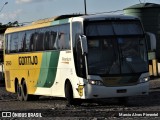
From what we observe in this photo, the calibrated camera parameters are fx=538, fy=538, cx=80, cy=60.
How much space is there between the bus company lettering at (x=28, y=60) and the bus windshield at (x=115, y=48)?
508cm

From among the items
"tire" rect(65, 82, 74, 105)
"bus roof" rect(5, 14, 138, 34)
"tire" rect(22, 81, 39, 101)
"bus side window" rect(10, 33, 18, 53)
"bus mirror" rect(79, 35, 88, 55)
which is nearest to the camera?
"bus mirror" rect(79, 35, 88, 55)

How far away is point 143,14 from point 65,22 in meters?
21.7

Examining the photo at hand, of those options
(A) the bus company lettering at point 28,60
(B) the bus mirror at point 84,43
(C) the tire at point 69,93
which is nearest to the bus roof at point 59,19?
(B) the bus mirror at point 84,43

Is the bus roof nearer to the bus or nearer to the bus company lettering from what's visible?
the bus

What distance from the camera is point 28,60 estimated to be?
23.8m

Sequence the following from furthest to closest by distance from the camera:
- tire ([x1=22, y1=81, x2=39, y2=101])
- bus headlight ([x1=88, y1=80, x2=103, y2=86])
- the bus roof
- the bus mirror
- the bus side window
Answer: the bus side window
tire ([x1=22, y1=81, x2=39, y2=101])
the bus roof
bus headlight ([x1=88, y1=80, x2=103, y2=86])
the bus mirror

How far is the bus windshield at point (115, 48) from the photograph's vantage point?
59.4ft

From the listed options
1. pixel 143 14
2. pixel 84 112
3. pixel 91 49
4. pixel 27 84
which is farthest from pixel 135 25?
pixel 143 14

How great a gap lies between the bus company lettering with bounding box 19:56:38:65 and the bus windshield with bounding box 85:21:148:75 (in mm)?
5081

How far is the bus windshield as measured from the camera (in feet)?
59.4

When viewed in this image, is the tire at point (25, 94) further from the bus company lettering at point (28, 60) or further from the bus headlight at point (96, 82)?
the bus headlight at point (96, 82)

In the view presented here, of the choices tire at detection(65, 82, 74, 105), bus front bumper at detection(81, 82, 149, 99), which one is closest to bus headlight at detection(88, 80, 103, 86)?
bus front bumper at detection(81, 82, 149, 99)

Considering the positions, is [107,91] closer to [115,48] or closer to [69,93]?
[115,48]

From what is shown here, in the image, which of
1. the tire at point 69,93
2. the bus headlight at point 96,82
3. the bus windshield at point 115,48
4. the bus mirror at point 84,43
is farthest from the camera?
the tire at point 69,93
